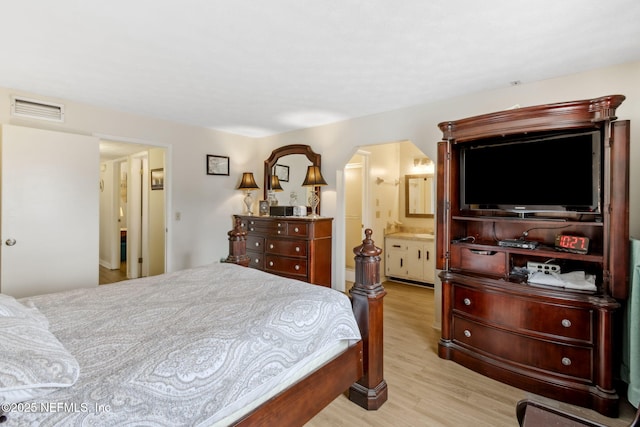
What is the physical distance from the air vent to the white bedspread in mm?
2317

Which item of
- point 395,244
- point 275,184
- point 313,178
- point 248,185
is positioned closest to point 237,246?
point 313,178

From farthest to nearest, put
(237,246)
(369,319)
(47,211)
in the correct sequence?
(47,211)
(237,246)
(369,319)

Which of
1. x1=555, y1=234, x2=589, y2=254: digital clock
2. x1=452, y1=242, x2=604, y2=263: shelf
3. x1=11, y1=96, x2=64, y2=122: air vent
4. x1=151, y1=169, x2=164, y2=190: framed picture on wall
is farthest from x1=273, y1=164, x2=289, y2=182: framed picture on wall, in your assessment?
x1=555, y1=234, x2=589, y2=254: digital clock

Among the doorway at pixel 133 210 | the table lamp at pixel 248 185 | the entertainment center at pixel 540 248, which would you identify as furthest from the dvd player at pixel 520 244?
the doorway at pixel 133 210

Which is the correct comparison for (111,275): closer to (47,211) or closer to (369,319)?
(47,211)

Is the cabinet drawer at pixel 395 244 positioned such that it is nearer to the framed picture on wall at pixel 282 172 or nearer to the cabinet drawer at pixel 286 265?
the cabinet drawer at pixel 286 265

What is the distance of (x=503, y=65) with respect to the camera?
7.89 feet

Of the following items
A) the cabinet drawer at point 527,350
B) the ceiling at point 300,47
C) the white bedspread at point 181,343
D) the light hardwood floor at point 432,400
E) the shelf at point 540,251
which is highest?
the ceiling at point 300,47

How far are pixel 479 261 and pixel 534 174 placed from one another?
2.54ft

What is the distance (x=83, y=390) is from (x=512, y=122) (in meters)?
2.75

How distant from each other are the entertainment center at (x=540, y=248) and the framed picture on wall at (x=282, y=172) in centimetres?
259

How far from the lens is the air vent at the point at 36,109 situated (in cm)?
297

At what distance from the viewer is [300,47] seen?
84.7 inches

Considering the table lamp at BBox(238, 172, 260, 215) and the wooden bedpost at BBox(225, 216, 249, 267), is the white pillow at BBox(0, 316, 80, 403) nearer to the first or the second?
the wooden bedpost at BBox(225, 216, 249, 267)
